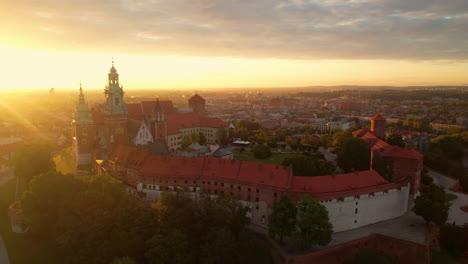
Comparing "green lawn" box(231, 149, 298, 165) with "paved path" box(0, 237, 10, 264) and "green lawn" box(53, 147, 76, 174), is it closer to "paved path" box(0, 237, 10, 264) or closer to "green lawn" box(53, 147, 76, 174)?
"green lawn" box(53, 147, 76, 174)

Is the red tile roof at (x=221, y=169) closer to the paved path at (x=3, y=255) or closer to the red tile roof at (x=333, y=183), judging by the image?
the red tile roof at (x=333, y=183)

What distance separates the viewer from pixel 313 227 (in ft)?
113

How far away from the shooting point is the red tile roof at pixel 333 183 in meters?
39.2

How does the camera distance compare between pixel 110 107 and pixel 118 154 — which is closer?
pixel 118 154

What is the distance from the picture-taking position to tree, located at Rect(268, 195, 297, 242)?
35.6m

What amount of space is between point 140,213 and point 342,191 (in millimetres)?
22479

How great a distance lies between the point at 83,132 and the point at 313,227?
1774 inches

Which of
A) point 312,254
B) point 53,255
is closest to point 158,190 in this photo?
point 53,255

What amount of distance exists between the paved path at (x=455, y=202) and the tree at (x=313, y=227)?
63.8 feet

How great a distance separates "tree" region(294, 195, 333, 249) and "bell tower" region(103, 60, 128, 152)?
3679 centimetres

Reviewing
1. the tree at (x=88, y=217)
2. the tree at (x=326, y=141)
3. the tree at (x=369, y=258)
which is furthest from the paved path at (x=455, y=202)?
the tree at (x=88, y=217)

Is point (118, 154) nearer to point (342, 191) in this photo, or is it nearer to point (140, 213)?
point (140, 213)

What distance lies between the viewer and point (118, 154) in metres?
52.5

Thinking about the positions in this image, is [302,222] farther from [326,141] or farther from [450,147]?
[450,147]
